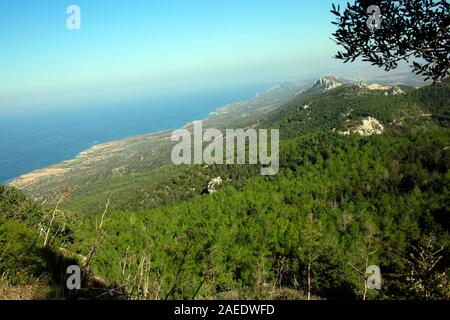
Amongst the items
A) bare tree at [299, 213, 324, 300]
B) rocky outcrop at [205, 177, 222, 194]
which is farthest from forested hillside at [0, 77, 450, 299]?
rocky outcrop at [205, 177, 222, 194]

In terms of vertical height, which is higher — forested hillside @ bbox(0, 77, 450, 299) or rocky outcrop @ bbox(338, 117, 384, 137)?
rocky outcrop @ bbox(338, 117, 384, 137)

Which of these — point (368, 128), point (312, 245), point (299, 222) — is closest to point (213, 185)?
point (299, 222)

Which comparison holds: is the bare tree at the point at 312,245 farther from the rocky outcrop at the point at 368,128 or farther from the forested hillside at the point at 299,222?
the rocky outcrop at the point at 368,128

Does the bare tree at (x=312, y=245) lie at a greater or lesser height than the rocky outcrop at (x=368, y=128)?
lesser

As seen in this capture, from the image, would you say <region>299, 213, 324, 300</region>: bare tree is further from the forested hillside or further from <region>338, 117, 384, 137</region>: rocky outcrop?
<region>338, 117, 384, 137</region>: rocky outcrop

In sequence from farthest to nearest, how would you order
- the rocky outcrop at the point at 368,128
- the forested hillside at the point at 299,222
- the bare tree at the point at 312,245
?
the rocky outcrop at the point at 368,128 < the forested hillside at the point at 299,222 < the bare tree at the point at 312,245

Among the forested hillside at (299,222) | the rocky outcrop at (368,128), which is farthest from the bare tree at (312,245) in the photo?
the rocky outcrop at (368,128)

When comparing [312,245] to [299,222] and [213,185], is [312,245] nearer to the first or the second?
[299,222]

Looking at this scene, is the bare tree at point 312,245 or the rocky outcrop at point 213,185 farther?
the rocky outcrop at point 213,185
